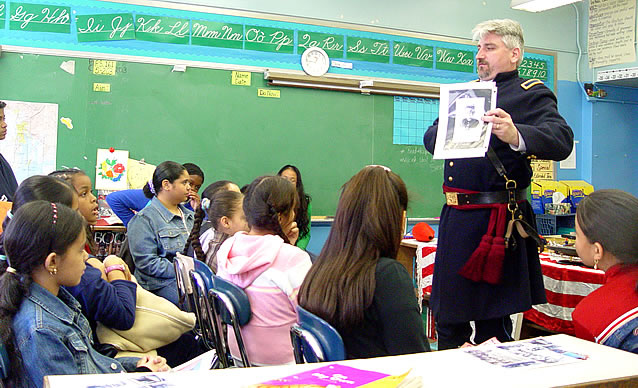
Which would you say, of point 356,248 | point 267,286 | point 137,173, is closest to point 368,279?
point 356,248

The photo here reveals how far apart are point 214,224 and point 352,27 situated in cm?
291

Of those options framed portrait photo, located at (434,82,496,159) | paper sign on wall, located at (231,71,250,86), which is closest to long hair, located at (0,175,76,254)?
framed portrait photo, located at (434,82,496,159)

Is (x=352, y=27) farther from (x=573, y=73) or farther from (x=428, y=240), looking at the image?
(x=573, y=73)

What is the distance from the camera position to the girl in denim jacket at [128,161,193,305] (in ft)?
9.92

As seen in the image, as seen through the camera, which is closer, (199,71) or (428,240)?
(428,240)

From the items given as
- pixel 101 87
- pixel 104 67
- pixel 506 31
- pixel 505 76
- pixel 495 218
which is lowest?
pixel 495 218

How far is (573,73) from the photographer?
6312 mm

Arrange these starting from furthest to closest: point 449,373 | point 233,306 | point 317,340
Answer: point 233,306, point 317,340, point 449,373

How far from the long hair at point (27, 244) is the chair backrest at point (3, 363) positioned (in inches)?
1.5

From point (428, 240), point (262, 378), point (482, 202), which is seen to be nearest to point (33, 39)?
point (428, 240)

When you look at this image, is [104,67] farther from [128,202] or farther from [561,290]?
[561,290]

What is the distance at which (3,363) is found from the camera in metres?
1.35

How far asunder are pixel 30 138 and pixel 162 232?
180cm

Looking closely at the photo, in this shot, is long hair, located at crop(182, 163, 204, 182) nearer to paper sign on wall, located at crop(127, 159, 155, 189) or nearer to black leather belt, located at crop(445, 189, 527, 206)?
paper sign on wall, located at crop(127, 159, 155, 189)
